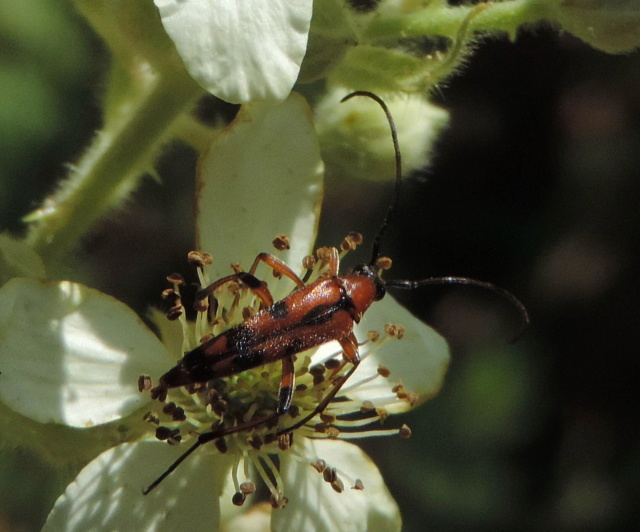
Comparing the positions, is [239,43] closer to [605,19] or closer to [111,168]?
[111,168]

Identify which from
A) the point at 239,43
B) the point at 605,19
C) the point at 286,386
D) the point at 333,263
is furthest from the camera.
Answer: the point at 333,263

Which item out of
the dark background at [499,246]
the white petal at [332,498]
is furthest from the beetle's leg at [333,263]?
the dark background at [499,246]

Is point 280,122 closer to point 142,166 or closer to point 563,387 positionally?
point 142,166

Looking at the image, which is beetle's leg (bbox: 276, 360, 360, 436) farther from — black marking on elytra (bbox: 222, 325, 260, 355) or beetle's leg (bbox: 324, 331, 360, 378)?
black marking on elytra (bbox: 222, 325, 260, 355)

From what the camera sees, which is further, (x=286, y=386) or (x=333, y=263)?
(x=333, y=263)

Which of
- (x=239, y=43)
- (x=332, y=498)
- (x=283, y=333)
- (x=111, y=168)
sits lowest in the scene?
(x=332, y=498)

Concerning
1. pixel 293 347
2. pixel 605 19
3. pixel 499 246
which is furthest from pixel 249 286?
pixel 499 246

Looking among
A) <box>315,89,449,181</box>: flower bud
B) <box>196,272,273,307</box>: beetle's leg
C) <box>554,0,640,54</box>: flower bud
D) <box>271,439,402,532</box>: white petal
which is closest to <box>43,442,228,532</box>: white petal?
<box>271,439,402,532</box>: white petal

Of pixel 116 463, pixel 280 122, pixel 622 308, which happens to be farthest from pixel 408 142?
pixel 622 308
